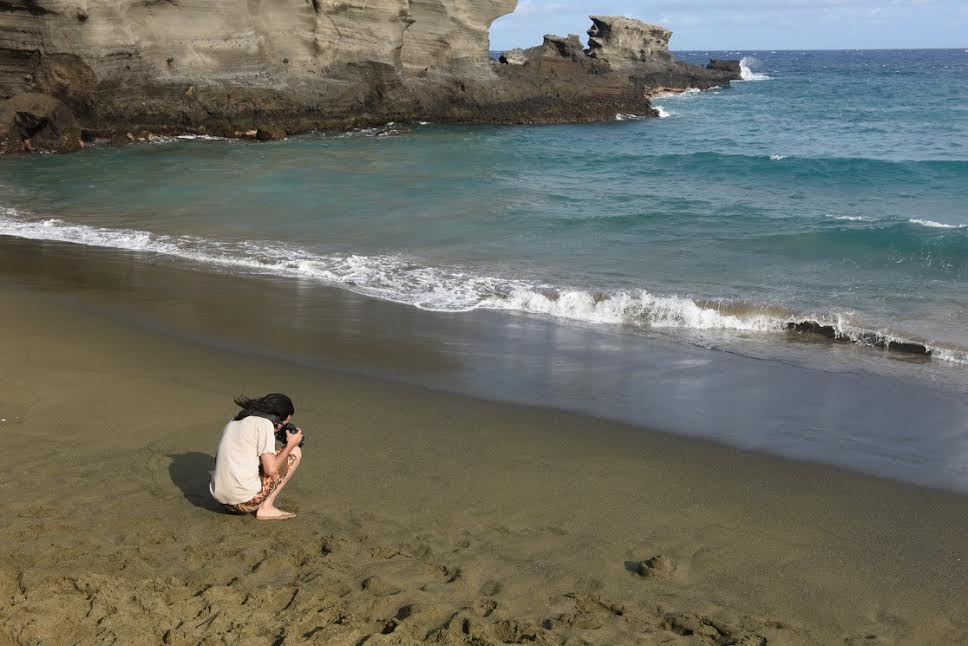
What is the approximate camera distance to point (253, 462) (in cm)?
505

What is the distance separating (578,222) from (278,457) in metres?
11.1

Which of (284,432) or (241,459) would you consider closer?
(241,459)

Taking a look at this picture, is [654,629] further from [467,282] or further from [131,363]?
[467,282]

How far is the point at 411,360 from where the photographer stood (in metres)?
8.18

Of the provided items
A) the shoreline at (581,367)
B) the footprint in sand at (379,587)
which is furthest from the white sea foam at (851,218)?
the footprint in sand at (379,587)

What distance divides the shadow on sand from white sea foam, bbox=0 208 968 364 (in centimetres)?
459

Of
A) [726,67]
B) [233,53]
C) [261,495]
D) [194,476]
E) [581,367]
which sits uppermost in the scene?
[726,67]

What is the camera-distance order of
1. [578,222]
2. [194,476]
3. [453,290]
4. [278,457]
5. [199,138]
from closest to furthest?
[278,457] → [194,476] → [453,290] → [578,222] → [199,138]

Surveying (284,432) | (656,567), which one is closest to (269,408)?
(284,432)

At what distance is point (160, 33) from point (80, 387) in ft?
72.1

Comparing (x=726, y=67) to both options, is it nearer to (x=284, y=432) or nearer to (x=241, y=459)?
(x=284, y=432)

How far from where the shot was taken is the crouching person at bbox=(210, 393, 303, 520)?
5.00m

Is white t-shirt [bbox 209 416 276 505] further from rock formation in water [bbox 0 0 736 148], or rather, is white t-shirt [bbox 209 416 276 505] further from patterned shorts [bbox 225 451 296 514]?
rock formation in water [bbox 0 0 736 148]

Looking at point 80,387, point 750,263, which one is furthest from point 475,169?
point 80,387
